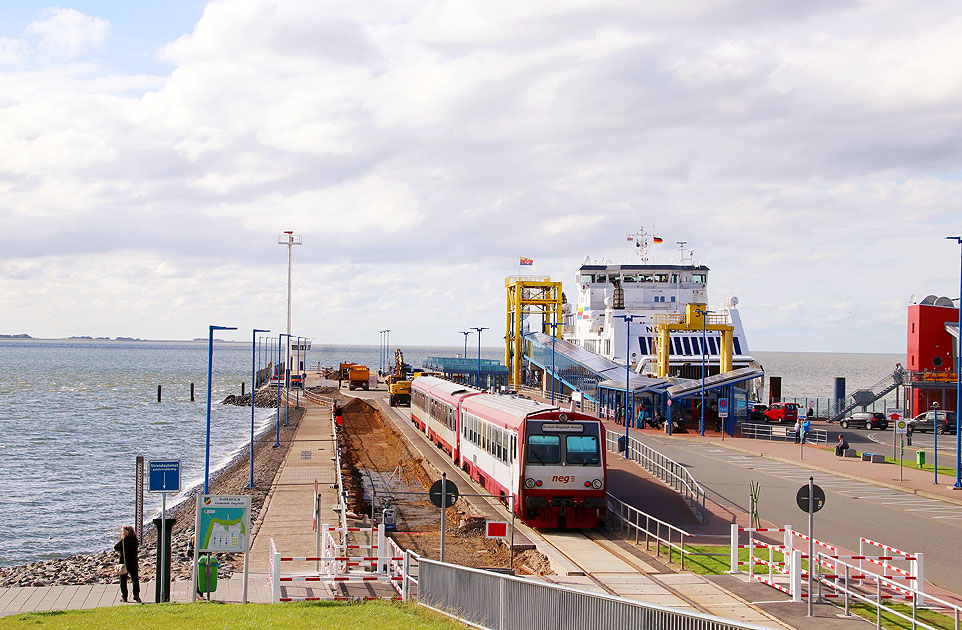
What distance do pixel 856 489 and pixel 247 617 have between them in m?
23.5

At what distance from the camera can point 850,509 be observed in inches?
1009

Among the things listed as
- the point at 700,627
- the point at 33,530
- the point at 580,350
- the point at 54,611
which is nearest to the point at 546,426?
the point at 54,611

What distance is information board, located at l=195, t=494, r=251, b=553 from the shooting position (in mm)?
15227

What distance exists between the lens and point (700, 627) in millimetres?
8703

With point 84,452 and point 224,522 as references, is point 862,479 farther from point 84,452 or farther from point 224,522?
point 84,452

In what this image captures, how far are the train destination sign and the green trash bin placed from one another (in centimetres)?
912

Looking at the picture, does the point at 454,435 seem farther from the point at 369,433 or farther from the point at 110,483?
the point at 369,433

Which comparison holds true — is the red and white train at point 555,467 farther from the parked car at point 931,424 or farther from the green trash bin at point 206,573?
the parked car at point 931,424

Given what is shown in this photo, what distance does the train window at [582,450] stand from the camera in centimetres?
2195

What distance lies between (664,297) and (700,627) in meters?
66.7

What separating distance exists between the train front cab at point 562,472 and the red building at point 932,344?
42132mm

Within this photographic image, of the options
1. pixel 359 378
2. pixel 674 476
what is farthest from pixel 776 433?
pixel 359 378

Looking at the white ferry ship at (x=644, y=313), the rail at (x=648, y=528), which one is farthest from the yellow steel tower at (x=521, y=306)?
the rail at (x=648, y=528)

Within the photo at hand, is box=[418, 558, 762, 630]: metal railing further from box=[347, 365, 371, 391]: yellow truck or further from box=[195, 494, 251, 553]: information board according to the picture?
box=[347, 365, 371, 391]: yellow truck
